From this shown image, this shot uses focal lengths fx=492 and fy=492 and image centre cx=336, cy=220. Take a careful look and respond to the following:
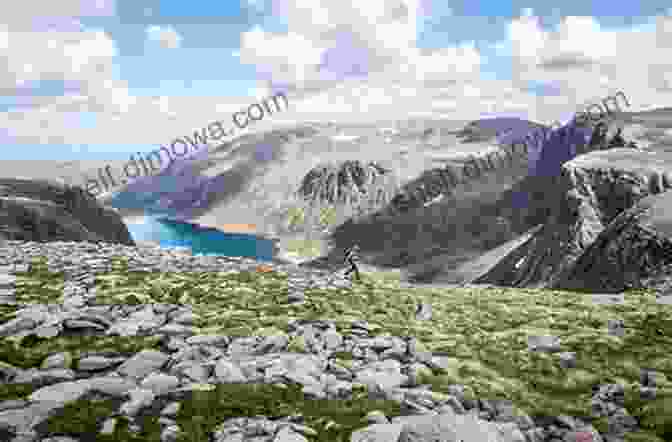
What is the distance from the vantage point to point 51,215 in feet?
362

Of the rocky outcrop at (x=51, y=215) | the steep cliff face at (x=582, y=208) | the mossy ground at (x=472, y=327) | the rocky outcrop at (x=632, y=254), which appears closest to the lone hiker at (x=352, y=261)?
the mossy ground at (x=472, y=327)

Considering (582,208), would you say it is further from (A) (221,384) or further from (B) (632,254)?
(A) (221,384)

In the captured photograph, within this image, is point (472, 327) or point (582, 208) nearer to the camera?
point (472, 327)

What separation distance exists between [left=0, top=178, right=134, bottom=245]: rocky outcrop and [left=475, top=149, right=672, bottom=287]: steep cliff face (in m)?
111

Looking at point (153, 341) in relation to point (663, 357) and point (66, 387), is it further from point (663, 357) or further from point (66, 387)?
point (663, 357)

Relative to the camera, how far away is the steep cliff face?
134500 millimetres

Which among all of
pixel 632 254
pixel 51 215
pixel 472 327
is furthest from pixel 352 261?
pixel 51 215

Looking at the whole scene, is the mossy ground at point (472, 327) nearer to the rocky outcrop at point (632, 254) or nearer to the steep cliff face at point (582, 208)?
the rocky outcrop at point (632, 254)

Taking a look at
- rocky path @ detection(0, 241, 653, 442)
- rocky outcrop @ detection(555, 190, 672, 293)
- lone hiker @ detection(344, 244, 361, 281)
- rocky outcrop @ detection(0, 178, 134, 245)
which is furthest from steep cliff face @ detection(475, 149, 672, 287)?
rocky path @ detection(0, 241, 653, 442)

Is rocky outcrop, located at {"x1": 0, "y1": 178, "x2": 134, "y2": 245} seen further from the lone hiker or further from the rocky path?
the rocky path

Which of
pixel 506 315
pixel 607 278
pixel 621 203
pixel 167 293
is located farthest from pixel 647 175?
pixel 167 293

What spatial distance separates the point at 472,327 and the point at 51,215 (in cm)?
11509

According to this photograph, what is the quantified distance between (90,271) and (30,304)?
6159 millimetres

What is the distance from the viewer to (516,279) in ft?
457
